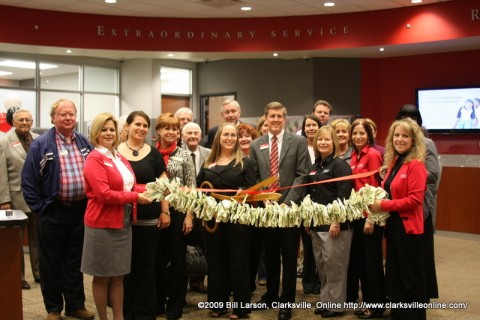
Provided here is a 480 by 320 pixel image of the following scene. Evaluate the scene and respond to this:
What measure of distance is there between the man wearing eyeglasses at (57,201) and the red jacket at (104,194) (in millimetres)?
558

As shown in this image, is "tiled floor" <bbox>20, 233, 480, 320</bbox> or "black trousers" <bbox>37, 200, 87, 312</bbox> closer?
"black trousers" <bbox>37, 200, 87, 312</bbox>

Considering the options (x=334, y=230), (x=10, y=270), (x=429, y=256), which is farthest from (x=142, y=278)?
(x=429, y=256)

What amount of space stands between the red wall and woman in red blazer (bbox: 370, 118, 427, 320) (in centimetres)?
702

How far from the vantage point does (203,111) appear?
538 inches

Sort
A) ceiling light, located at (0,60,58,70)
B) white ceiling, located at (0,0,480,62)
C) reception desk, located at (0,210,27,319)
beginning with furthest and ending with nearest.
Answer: ceiling light, located at (0,60,58,70) → white ceiling, located at (0,0,480,62) → reception desk, located at (0,210,27,319)

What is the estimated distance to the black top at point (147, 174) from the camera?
3990mm

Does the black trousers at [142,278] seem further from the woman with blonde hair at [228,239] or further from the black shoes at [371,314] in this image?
the black shoes at [371,314]

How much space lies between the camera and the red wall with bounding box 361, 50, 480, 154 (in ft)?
34.0

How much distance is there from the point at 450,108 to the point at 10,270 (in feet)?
29.6

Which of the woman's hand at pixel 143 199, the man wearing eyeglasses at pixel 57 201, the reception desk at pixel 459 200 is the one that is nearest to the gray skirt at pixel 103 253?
the woman's hand at pixel 143 199

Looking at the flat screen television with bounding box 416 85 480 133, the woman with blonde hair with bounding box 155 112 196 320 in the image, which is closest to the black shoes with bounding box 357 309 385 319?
the woman with blonde hair with bounding box 155 112 196 320

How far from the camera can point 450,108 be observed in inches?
409

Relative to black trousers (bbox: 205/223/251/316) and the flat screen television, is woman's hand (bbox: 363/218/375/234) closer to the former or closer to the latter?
black trousers (bbox: 205/223/251/316)

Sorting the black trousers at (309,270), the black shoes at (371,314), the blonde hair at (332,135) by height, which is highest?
the blonde hair at (332,135)
